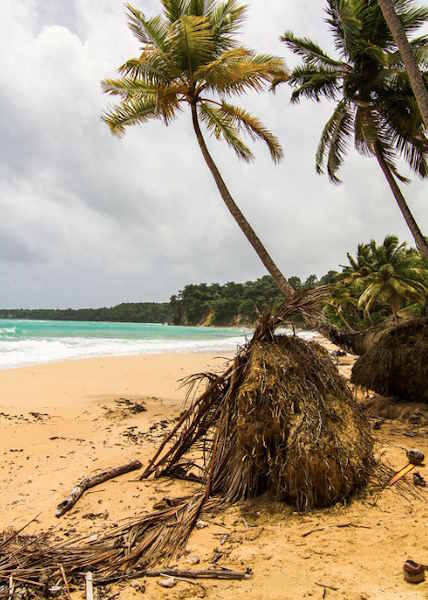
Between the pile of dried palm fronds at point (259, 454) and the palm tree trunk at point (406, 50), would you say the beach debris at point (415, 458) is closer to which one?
the pile of dried palm fronds at point (259, 454)

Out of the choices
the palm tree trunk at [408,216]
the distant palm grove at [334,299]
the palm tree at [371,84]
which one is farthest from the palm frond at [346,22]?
the distant palm grove at [334,299]

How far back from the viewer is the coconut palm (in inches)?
926

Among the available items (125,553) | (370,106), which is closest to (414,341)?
(125,553)

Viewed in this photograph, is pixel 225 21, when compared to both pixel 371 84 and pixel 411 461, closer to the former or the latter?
pixel 371 84

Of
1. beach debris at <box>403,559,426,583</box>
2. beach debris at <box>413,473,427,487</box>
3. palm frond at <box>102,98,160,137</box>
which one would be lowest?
beach debris at <box>413,473,427,487</box>

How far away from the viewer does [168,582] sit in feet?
8.23

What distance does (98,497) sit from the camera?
4.29 meters

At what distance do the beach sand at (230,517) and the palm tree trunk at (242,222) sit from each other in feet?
13.0

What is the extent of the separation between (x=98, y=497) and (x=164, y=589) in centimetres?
212

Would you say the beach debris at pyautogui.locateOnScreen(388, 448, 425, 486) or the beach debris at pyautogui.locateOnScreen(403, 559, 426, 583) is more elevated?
the beach debris at pyautogui.locateOnScreen(403, 559, 426, 583)

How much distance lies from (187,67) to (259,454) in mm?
9899

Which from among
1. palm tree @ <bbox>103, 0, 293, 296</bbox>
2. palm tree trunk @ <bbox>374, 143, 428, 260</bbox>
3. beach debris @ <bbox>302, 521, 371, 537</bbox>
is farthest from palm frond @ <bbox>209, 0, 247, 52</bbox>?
beach debris @ <bbox>302, 521, 371, 537</bbox>

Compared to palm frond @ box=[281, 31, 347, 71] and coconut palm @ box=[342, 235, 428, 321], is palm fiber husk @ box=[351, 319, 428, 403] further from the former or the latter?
coconut palm @ box=[342, 235, 428, 321]

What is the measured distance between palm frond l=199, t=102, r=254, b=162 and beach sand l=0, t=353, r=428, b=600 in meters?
8.91
